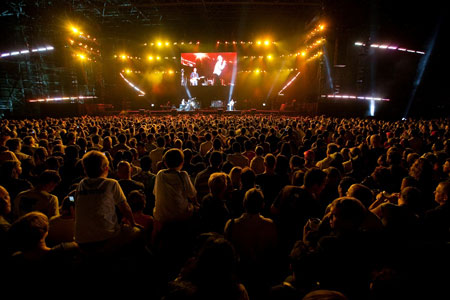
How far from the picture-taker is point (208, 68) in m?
29.5

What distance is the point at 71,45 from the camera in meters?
21.4

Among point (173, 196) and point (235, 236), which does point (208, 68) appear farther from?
point (235, 236)

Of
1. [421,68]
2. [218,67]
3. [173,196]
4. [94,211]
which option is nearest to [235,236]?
[173,196]

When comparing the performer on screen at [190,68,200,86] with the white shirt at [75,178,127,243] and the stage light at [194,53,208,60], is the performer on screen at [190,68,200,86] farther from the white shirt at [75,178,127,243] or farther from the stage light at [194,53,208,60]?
the white shirt at [75,178,127,243]

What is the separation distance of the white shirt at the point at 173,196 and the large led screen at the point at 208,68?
91.3 ft

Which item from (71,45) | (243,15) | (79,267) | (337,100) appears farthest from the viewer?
(243,15)

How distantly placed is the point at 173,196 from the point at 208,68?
28184 mm

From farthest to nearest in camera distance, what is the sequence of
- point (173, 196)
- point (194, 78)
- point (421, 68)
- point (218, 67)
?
point (194, 78) < point (218, 67) < point (421, 68) < point (173, 196)

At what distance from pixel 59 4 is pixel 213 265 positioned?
21.9 meters

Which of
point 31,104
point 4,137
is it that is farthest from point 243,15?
point 4,137

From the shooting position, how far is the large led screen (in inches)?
1140

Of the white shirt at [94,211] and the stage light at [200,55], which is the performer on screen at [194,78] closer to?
the stage light at [200,55]

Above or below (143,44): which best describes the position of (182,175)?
Answer: below

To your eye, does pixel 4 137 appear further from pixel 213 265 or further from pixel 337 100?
pixel 337 100
